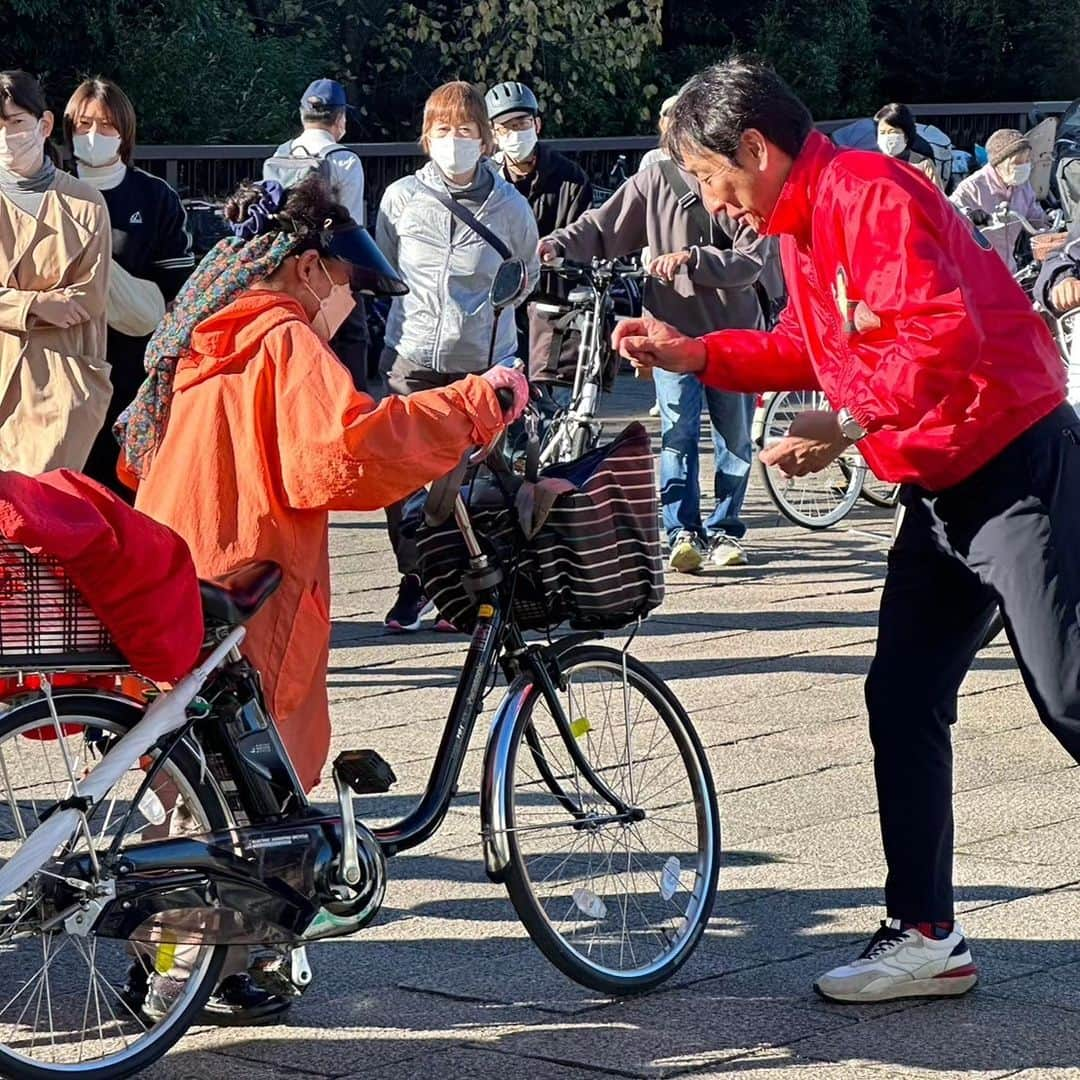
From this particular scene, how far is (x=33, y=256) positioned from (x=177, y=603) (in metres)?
3.86

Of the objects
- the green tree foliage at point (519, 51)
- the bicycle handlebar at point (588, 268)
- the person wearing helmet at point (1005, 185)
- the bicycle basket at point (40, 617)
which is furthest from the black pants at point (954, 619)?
the green tree foliage at point (519, 51)

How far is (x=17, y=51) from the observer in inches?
844

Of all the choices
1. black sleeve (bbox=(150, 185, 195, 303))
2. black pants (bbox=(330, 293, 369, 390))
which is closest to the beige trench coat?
black sleeve (bbox=(150, 185, 195, 303))

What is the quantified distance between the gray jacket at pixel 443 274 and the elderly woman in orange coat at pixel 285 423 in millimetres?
3933

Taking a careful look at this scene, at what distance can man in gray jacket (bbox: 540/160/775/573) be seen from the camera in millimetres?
9406

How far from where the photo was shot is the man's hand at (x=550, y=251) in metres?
9.56

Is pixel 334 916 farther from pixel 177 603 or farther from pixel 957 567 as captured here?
pixel 957 567

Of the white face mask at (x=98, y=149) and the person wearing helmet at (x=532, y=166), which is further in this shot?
the person wearing helmet at (x=532, y=166)

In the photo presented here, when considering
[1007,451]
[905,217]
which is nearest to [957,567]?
[1007,451]

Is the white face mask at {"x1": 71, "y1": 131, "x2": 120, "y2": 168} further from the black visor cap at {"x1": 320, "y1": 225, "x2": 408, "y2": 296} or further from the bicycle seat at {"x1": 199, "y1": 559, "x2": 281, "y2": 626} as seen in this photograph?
the bicycle seat at {"x1": 199, "y1": 559, "x2": 281, "y2": 626}

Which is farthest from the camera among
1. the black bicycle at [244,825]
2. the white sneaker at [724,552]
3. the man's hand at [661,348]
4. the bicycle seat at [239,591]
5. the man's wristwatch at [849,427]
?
the white sneaker at [724,552]

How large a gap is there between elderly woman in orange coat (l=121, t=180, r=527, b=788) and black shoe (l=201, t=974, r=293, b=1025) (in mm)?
456

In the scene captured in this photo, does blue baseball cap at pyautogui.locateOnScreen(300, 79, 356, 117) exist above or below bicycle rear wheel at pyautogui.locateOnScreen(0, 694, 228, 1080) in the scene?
above

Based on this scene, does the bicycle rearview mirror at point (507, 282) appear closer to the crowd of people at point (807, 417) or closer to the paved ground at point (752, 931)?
the paved ground at point (752, 931)
